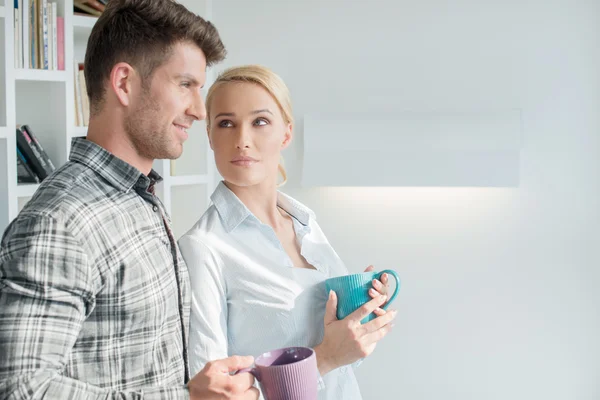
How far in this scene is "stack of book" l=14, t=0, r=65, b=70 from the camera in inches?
87.8

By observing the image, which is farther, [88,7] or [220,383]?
[88,7]

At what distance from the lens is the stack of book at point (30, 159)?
2295 millimetres

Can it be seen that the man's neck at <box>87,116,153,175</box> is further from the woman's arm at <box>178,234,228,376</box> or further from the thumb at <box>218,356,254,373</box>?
the thumb at <box>218,356,254,373</box>

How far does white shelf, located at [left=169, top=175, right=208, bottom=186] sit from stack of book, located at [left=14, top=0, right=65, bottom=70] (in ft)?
2.11

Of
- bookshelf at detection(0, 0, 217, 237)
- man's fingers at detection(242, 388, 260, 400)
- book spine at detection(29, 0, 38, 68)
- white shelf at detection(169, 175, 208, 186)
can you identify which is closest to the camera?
man's fingers at detection(242, 388, 260, 400)

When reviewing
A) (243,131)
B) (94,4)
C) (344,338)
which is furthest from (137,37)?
(94,4)

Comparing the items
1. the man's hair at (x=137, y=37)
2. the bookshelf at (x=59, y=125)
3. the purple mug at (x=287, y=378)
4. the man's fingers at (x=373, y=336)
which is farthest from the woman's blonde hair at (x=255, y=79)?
the bookshelf at (x=59, y=125)

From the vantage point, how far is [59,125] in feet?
7.95

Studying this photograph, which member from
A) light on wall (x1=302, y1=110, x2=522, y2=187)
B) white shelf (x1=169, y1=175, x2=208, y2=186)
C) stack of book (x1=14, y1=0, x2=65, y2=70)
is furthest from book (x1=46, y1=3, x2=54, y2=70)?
light on wall (x1=302, y1=110, x2=522, y2=187)

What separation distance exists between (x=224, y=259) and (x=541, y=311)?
1.72m

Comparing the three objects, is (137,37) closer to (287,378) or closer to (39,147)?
(287,378)

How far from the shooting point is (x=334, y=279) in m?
1.32

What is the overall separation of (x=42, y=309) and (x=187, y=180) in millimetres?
2018

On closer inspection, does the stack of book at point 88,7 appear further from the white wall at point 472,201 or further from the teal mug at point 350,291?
the teal mug at point 350,291
